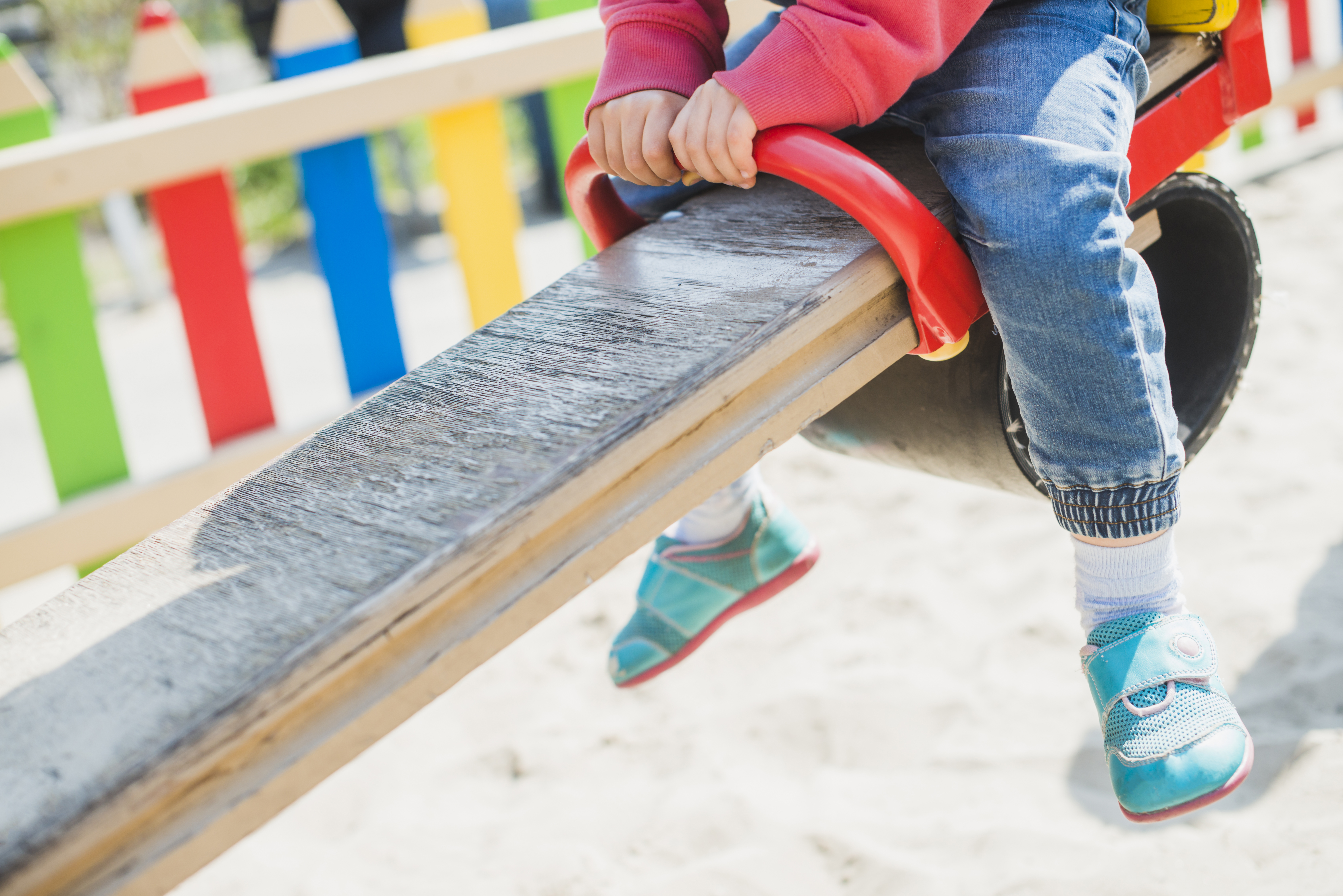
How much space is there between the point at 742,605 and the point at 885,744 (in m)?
0.35

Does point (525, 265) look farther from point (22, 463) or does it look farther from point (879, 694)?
point (879, 694)

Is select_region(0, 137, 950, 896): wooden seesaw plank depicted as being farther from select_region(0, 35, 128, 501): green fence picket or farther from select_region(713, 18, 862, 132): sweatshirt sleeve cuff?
select_region(0, 35, 128, 501): green fence picket

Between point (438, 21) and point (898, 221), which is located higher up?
point (438, 21)

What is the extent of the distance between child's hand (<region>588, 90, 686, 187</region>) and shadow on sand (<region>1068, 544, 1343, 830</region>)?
3.40ft

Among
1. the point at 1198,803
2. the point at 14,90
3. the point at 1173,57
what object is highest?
the point at 14,90

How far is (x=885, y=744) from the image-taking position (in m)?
1.69

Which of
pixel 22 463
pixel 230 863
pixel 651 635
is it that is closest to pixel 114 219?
pixel 22 463

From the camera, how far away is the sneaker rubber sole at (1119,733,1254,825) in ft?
3.47

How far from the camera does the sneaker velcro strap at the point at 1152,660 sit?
3.65ft

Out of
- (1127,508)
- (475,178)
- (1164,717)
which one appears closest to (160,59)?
(475,178)

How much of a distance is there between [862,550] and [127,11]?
744cm

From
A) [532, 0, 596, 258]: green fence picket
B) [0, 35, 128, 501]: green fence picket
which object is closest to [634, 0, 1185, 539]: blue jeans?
[532, 0, 596, 258]: green fence picket

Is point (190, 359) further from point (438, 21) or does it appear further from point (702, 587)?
point (702, 587)

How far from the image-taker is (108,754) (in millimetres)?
793
